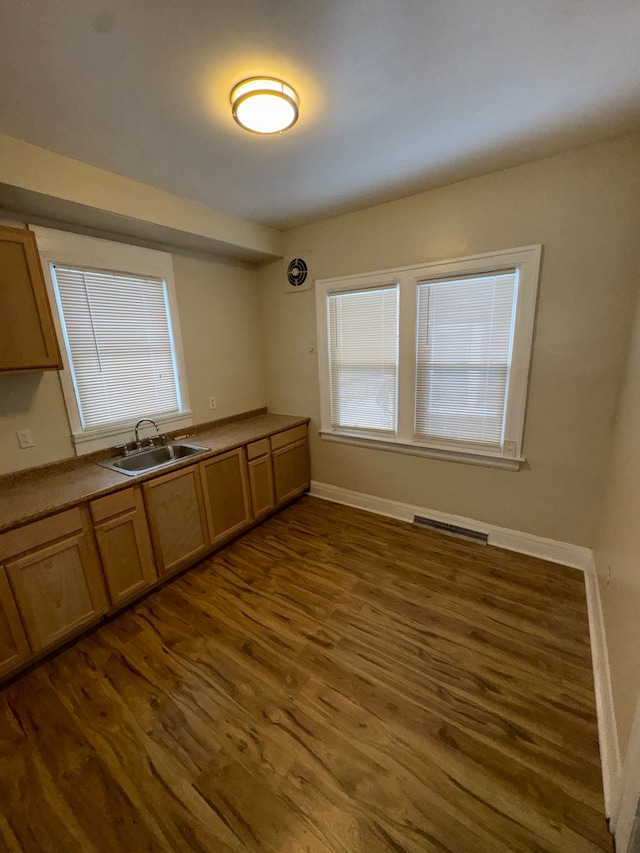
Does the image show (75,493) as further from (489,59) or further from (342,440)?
(489,59)

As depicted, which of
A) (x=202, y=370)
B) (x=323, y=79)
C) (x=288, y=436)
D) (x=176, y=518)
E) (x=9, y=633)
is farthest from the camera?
(x=288, y=436)

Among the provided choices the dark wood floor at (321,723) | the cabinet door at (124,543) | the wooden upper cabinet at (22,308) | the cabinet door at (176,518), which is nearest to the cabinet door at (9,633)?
the dark wood floor at (321,723)

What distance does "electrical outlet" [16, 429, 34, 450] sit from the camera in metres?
2.14

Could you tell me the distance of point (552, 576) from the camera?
2342 millimetres

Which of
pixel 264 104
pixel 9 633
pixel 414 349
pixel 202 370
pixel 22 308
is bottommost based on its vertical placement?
pixel 9 633

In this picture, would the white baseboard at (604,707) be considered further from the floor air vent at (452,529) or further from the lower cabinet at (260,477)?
the lower cabinet at (260,477)

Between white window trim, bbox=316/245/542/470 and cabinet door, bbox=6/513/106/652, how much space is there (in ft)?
7.23

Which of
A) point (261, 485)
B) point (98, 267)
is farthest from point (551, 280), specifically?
point (98, 267)

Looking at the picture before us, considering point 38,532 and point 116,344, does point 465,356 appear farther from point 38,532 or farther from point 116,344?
point 38,532

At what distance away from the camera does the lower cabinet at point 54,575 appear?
1693 mm

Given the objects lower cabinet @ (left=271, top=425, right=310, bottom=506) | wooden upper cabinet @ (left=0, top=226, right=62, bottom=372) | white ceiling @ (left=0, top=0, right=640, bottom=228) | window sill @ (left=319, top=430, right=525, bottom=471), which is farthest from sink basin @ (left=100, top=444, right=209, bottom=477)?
white ceiling @ (left=0, top=0, right=640, bottom=228)

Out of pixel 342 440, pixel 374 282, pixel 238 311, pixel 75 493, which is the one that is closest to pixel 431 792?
Answer: pixel 75 493

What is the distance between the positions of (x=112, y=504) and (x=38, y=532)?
0.36 metres

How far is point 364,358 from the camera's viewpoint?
3.08 m
